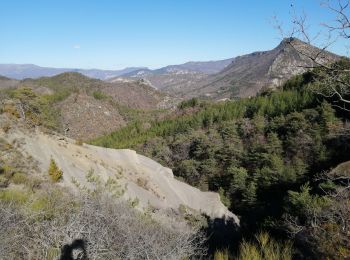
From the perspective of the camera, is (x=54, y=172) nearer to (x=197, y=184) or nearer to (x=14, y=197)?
(x=14, y=197)

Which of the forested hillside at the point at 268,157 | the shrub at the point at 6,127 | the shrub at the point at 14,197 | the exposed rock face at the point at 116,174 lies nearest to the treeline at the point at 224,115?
the forested hillside at the point at 268,157

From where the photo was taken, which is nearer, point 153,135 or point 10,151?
point 10,151

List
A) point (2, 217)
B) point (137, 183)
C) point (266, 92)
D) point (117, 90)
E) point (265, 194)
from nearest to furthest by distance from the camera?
point (2, 217), point (137, 183), point (265, 194), point (266, 92), point (117, 90)

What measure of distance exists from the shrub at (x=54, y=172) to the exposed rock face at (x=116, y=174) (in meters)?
0.47

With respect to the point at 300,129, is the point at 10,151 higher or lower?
higher

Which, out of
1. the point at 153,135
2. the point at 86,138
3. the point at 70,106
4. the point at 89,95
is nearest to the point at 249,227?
the point at 153,135

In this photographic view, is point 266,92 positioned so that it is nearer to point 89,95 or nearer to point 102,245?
point 89,95

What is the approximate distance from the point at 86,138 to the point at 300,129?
247ft

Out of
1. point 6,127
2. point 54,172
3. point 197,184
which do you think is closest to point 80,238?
point 54,172

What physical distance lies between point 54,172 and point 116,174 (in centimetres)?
926

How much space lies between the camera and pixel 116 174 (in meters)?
33.6

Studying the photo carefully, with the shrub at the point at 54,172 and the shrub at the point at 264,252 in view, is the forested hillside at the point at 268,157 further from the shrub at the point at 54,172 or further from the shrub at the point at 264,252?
the shrub at the point at 54,172

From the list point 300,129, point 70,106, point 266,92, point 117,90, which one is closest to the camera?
point 300,129

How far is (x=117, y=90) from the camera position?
191750mm
